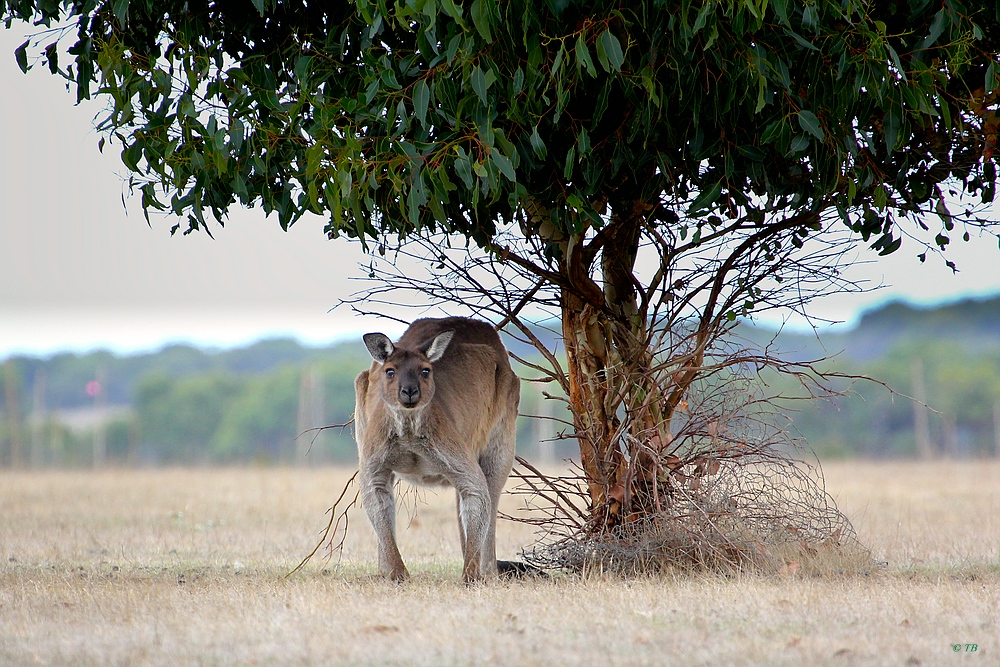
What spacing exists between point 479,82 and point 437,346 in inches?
110

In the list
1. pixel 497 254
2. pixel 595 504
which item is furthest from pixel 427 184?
pixel 595 504

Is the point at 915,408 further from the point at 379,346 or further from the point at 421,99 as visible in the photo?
the point at 421,99

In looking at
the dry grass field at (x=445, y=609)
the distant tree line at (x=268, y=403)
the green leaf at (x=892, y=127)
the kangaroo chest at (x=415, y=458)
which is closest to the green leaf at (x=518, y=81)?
the green leaf at (x=892, y=127)

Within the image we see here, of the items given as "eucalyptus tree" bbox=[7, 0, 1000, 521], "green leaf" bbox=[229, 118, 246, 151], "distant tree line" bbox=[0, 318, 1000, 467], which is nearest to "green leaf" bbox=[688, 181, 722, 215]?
"eucalyptus tree" bbox=[7, 0, 1000, 521]

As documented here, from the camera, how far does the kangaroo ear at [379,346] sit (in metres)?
8.49

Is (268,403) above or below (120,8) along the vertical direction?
below

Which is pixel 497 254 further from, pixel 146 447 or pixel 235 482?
pixel 146 447

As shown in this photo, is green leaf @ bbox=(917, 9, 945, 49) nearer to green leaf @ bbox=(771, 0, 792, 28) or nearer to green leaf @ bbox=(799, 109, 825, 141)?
green leaf @ bbox=(799, 109, 825, 141)

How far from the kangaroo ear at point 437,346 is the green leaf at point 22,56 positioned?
3540mm

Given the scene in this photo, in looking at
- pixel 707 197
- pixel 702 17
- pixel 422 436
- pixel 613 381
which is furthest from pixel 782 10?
pixel 422 436

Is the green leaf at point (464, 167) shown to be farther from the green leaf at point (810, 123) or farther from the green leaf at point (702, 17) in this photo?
the green leaf at point (810, 123)

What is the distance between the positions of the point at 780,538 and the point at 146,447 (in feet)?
233

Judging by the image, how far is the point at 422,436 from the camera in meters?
8.50

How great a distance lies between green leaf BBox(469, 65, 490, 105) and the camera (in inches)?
251
